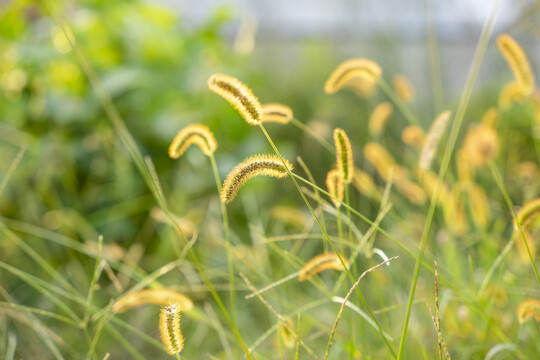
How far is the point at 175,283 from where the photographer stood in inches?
68.7

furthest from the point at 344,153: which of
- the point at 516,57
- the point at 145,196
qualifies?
the point at 145,196

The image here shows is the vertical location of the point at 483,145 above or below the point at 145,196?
below

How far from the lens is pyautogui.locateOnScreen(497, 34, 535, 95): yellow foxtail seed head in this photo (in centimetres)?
94

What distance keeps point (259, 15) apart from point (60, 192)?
8.79 ft

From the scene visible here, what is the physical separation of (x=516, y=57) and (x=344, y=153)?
0.43 m

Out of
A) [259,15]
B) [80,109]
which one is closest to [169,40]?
[80,109]

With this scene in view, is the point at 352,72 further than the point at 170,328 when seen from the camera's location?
Yes

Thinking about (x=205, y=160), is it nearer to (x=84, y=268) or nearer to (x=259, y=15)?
(x=84, y=268)

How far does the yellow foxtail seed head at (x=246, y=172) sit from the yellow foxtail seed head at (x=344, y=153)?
133mm

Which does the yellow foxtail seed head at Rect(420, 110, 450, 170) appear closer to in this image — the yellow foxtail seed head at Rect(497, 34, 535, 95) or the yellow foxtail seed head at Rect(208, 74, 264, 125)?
the yellow foxtail seed head at Rect(497, 34, 535, 95)

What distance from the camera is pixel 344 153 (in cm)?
77

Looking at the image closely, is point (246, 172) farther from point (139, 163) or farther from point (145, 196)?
point (145, 196)

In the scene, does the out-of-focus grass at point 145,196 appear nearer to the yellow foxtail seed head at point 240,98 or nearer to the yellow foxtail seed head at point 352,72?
the yellow foxtail seed head at point 352,72

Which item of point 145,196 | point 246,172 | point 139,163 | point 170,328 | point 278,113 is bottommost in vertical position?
point 170,328
